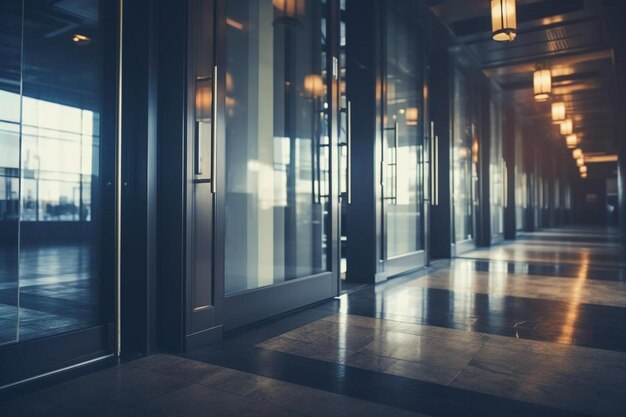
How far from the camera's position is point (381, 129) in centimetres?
557

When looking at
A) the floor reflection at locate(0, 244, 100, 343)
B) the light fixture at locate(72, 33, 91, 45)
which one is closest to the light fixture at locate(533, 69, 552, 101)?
the light fixture at locate(72, 33, 91, 45)

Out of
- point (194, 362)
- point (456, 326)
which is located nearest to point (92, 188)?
point (194, 362)

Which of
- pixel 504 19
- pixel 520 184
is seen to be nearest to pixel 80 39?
pixel 504 19

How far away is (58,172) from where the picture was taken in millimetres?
2477

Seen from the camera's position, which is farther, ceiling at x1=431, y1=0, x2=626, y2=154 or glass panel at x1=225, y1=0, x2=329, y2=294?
ceiling at x1=431, y1=0, x2=626, y2=154

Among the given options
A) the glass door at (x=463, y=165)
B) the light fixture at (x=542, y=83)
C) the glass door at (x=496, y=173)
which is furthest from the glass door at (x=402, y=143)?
the glass door at (x=496, y=173)

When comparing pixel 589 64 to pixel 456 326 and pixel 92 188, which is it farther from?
pixel 92 188

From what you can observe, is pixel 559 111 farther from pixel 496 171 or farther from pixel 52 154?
pixel 52 154

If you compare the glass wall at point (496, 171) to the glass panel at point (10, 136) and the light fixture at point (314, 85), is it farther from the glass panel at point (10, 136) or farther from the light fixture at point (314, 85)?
the glass panel at point (10, 136)

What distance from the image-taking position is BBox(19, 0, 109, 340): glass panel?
7.75 feet

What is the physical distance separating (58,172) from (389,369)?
210 centimetres

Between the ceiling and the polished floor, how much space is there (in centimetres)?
530

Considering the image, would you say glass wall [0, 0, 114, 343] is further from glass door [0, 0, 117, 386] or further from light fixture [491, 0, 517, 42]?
light fixture [491, 0, 517, 42]

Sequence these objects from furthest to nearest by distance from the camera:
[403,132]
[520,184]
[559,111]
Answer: [520,184]
[559,111]
[403,132]
